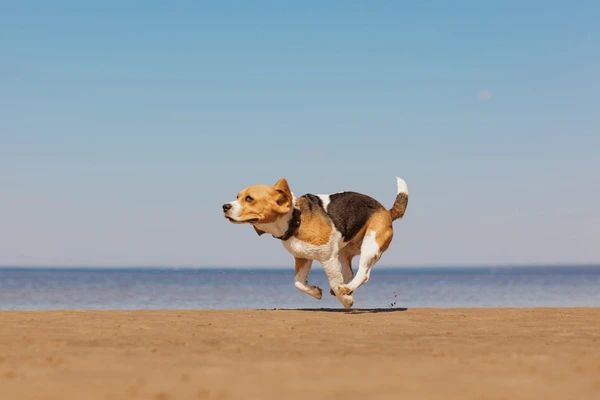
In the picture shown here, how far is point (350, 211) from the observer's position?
10.2 metres

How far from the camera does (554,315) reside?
996cm

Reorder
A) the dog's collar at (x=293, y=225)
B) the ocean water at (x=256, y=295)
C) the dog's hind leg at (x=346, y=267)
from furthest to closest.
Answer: the ocean water at (x=256, y=295), the dog's hind leg at (x=346, y=267), the dog's collar at (x=293, y=225)

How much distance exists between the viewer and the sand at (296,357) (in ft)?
15.0

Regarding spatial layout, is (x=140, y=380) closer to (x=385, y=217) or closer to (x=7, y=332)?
(x=7, y=332)

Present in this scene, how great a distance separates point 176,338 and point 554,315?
5021mm

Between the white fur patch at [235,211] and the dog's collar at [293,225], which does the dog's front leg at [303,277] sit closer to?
the dog's collar at [293,225]

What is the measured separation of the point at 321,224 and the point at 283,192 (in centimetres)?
64

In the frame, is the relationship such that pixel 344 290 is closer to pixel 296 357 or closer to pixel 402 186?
pixel 402 186

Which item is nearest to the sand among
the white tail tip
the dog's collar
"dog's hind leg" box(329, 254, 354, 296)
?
the dog's collar

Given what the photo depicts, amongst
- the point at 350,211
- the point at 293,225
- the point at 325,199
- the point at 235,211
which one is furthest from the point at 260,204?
the point at 350,211

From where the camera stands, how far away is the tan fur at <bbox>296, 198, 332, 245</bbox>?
9.91 m

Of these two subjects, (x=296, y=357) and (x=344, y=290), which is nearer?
(x=296, y=357)

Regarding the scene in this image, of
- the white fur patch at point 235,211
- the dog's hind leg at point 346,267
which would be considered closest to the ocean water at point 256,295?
the dog's hind leg at point 346,267

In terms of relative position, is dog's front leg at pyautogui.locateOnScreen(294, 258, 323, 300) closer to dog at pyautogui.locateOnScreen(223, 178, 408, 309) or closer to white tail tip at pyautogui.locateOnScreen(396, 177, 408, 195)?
dog at pyautogui.locateOnScreen(223, 178, 408, 309)
